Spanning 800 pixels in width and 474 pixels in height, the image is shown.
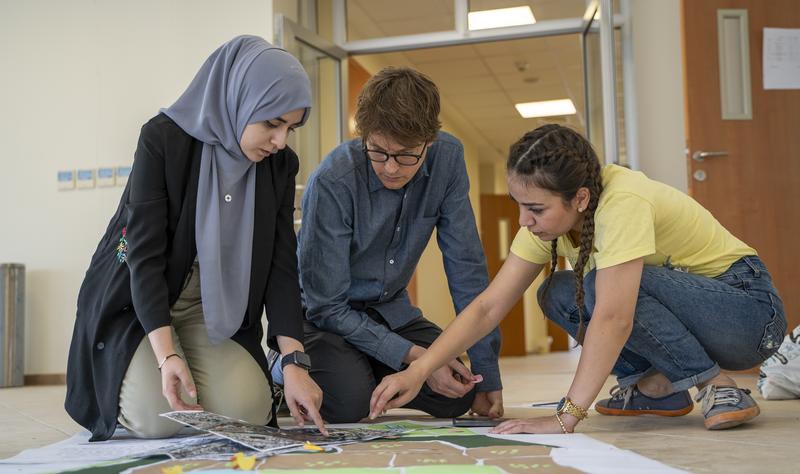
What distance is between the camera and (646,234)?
168cm

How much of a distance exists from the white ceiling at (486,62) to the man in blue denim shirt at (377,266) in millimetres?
1852

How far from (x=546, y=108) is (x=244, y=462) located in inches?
302

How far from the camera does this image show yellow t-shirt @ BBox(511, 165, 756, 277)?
1.68 m

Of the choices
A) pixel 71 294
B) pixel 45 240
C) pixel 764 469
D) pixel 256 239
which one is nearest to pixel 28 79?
pixel 45 240

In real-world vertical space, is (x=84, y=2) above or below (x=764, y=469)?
above

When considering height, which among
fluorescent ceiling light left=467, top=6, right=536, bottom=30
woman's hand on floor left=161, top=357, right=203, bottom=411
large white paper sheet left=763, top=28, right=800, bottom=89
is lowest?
woman's hand on floor left=161, top=357, right=203, bottom=411

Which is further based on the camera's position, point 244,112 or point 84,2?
point 84,2

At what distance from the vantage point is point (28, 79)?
16.6 feet

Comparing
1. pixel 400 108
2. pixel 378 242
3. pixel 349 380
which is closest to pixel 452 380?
pixel 349 380

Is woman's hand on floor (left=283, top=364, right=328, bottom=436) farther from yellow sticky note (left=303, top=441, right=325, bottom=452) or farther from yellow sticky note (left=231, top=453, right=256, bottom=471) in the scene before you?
yellow sticky note (left=231, top=453, right=256, bottom=471)

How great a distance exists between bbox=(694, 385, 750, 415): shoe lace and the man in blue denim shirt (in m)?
0.51

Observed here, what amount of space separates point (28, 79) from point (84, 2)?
1.89 ft

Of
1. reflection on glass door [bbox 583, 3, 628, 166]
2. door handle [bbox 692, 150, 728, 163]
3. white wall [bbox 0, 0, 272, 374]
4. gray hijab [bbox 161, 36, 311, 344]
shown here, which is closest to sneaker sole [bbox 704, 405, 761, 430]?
gray hijab [bbox 161, 36, 311, 344]

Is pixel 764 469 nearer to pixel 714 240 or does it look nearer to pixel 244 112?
pixel 714 240
